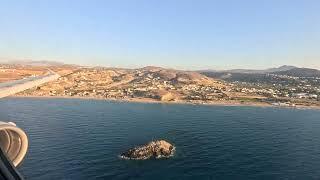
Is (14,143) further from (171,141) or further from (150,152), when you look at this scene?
(171,141)

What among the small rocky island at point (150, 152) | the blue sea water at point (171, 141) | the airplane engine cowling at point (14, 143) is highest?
the airplane engine cowling at point (14, 143)

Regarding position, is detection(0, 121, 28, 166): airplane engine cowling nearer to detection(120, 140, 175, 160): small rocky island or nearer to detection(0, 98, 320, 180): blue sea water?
detection(0, 98, 320, 180): blue sea water

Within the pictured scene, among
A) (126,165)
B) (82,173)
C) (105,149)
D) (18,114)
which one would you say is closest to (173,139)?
(105,149)

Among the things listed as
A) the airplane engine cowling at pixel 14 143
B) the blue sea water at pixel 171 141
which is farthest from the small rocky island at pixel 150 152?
the airplane engine cowling at pixel 14 143

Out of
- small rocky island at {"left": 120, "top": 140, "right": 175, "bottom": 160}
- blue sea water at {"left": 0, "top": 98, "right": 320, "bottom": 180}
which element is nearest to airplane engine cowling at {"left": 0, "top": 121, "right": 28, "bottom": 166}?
blue sea water at {"left": 0, "top": 98, "right": 320, "bottom": 180}

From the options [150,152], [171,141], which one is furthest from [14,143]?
[171,141]

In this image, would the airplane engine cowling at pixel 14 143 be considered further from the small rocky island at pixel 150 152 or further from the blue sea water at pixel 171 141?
the small rocky island at pixel 150 152
